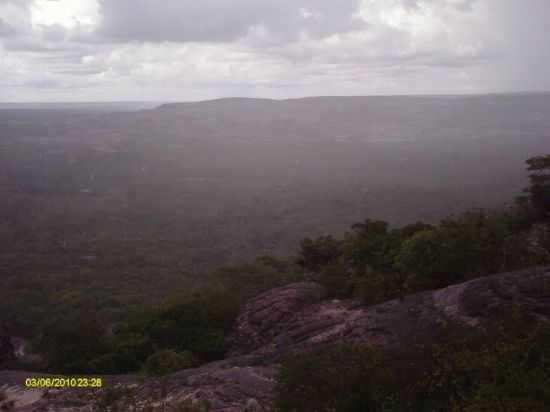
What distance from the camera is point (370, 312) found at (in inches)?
387

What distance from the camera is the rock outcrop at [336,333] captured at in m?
7.46

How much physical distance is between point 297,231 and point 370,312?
147 ft

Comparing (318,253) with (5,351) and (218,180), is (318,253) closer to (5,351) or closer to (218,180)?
(5,351)

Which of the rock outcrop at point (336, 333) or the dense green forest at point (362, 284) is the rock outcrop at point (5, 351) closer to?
the dense green forest at point (362, 284)

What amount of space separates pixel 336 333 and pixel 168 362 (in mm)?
3374

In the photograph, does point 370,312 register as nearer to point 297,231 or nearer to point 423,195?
point 297,231

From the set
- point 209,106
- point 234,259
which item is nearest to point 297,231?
point 234,259

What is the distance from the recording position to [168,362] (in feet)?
34.3
